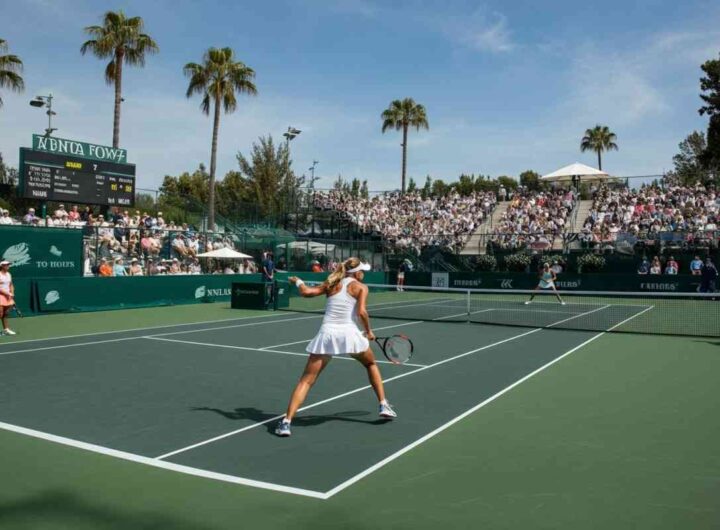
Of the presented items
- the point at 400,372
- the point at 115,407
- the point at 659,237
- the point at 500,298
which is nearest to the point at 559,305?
the point at 500,298

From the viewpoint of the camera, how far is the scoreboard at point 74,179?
72.6ft

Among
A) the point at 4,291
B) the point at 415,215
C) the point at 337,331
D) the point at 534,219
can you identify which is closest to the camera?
the point at 337,331

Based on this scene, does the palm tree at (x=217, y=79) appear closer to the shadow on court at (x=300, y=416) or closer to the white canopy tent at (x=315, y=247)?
the white canopy tent at (x=315, y=247)

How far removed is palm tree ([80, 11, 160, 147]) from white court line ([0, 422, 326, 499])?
27.2 m

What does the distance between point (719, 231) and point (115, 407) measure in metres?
30.0

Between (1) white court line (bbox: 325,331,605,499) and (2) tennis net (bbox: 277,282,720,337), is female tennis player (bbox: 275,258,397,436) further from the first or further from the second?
(2) tennis net (bbox: 277,282,720,337)

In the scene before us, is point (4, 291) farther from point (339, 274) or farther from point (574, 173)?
point (574, 173)

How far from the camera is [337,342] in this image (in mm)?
6367

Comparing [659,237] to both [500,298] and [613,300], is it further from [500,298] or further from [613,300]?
[500,298]

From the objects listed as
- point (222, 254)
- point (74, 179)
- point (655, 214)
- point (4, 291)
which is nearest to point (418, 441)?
point (4, 291)

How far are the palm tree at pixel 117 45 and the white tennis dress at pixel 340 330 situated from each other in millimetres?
27983

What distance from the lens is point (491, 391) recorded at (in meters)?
8.78

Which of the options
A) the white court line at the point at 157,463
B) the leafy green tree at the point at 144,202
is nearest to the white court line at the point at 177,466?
the white court line at the point at 157,463

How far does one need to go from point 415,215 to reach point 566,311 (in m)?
21.2
